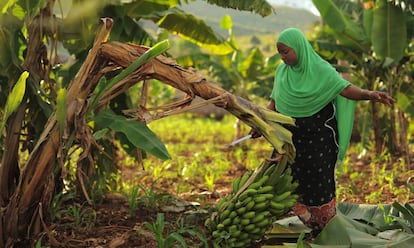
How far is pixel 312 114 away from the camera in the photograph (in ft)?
12.7

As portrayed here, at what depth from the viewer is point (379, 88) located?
8125 mm

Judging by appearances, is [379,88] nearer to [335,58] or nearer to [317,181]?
[335,58]

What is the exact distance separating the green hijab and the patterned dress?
5cm

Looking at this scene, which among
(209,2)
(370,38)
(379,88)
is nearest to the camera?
(209,2)

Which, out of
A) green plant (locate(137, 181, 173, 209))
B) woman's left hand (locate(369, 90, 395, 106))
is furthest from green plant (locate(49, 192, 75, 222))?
woman's left hand (locate(369, 90, 395, 106))

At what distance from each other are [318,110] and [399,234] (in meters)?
0.92

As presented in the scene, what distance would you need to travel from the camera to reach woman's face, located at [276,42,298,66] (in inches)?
149

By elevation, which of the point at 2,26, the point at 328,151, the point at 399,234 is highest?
the point at 2,26

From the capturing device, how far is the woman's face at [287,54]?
149 inches

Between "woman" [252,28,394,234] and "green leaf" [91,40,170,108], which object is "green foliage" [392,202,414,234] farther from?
Result: "green leaf" [91,40,170,108]

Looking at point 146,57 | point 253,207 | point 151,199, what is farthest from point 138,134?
point 151,199

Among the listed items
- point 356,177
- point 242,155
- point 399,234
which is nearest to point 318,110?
point 399,234

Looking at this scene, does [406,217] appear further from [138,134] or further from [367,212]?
[138,134]

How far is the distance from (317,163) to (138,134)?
48.0 inches
